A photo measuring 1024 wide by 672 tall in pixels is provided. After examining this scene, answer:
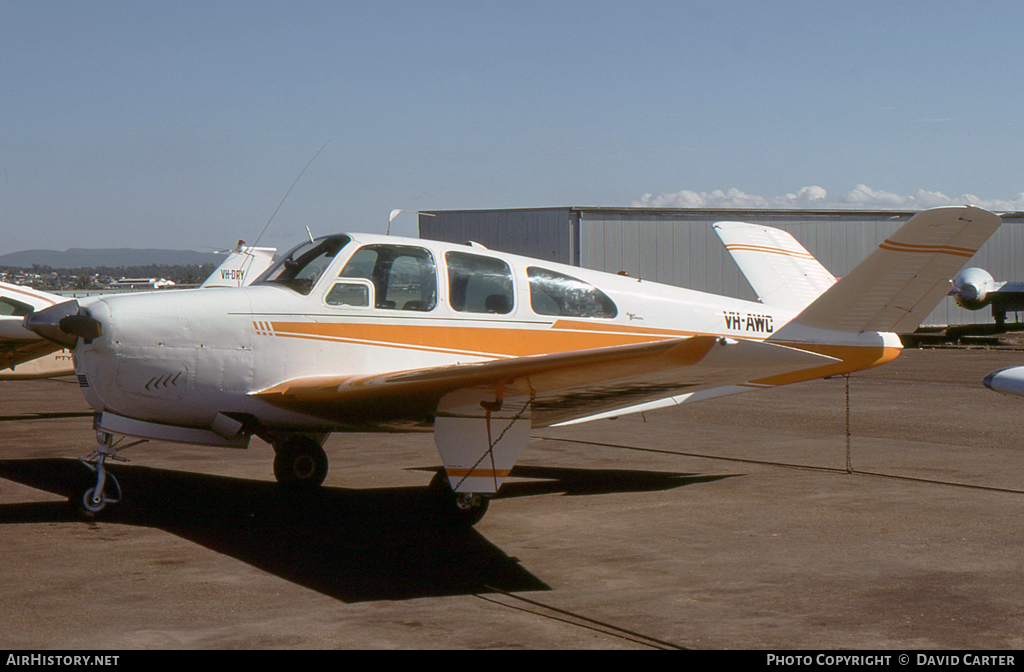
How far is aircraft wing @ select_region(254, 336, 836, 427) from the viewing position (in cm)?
494

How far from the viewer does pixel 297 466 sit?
8.93m

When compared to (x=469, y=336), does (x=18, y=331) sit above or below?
below

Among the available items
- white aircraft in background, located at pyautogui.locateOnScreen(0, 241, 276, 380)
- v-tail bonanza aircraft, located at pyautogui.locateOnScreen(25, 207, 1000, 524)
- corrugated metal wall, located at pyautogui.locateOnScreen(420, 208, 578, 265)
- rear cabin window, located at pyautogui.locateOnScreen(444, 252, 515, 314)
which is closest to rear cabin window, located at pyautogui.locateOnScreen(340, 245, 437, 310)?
v-tail bonanza aircraft, located at pyautogui.locateOnScreen(25, 207, 1000, 524)

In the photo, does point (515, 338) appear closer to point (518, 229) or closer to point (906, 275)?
point (906, 275)

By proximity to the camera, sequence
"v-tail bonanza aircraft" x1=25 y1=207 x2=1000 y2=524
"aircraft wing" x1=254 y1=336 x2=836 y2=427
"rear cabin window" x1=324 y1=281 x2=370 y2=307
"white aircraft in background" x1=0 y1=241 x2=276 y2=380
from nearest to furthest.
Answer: "aircraft wing" x1=254 y1=336 x2=836 y2=427, "v-tail bonanza aircraft" x1=25 y1=207 x2=1000 y2=524, "rear cabin window" x1=324 y1=281 x2=370 y2=307, "white aircraft in background" x1=0 y1=241 x2=276 y2=380

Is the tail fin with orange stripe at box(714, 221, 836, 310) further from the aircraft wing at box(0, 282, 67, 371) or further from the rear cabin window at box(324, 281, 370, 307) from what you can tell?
the aircraft wing at box(0, 282, 67, 371)

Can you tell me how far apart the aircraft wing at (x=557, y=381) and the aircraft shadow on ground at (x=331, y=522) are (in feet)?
3.01

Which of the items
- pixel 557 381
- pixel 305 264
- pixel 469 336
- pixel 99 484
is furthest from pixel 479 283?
pixel 99 484

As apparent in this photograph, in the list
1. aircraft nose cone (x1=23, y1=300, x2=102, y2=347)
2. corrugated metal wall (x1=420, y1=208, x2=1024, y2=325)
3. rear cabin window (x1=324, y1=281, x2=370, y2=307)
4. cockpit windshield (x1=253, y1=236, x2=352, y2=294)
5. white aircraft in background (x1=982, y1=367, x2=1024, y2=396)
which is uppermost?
corrugated metal wall (x1=420, y1=208, x2=1024, y2=325)

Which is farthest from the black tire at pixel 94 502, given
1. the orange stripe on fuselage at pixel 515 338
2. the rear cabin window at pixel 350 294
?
the rear cabin window at pixel 350 294

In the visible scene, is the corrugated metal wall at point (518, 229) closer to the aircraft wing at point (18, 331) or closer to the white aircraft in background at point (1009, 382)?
the aircraft wing at point (18, 331)

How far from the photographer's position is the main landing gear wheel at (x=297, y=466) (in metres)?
8.93

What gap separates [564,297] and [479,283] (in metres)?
0.82

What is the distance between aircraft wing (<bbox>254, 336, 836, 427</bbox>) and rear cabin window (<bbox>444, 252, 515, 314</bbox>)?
42.3 inches
